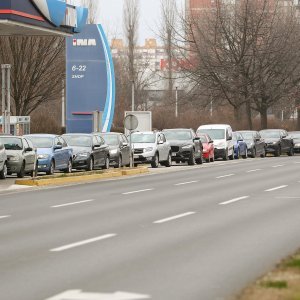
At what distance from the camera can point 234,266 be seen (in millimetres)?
11258

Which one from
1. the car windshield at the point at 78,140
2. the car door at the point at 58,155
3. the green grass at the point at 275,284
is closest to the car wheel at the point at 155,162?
the car windshield at the point at 78,140

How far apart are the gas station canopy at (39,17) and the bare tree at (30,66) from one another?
19106mm

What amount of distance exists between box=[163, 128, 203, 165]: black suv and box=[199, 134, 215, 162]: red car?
2497 mm

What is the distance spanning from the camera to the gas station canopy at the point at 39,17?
3347cm

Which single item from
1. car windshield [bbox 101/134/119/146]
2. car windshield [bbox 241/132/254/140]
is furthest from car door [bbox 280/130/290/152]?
car windshield [bbox 101/134/119/146]

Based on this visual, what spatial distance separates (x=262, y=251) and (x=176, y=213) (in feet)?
20.3

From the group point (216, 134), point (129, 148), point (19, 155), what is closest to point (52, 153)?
point (19, 155)

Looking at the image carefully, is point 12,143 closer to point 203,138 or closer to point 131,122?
point 131,122

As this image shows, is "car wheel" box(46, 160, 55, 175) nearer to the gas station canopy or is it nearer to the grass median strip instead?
the gas station canopy

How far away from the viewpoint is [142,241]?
553 inches

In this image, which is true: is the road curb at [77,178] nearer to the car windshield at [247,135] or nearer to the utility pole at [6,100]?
the utility pole at [6,100]

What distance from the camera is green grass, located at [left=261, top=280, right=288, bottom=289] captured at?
9.19 m

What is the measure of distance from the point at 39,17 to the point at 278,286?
27381mm

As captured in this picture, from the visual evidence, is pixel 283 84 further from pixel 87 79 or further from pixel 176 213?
pixel 176 213
